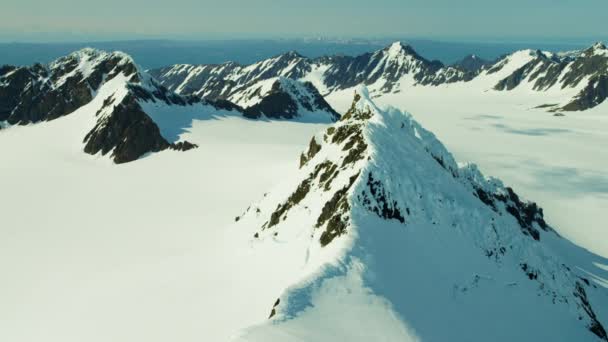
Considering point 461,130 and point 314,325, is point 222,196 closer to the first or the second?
point 314,325

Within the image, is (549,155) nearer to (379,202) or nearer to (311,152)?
(311,152)

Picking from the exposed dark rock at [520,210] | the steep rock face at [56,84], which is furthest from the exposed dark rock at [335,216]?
the steep rock face at [56,84]

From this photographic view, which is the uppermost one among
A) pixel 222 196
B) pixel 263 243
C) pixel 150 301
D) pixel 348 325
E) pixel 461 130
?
pixel 348 325

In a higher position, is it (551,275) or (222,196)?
(551,275)

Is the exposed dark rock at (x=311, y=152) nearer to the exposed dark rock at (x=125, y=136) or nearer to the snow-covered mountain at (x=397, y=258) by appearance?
the snow-covered mountain at (x=397, y=258)

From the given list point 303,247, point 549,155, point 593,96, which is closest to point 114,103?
point 303,247

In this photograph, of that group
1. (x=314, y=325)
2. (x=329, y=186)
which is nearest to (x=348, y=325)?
(x=314, y=325)

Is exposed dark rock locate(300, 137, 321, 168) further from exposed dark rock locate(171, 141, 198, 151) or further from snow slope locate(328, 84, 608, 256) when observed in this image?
exposed dark rock locate(171, 141, 198, 151)
